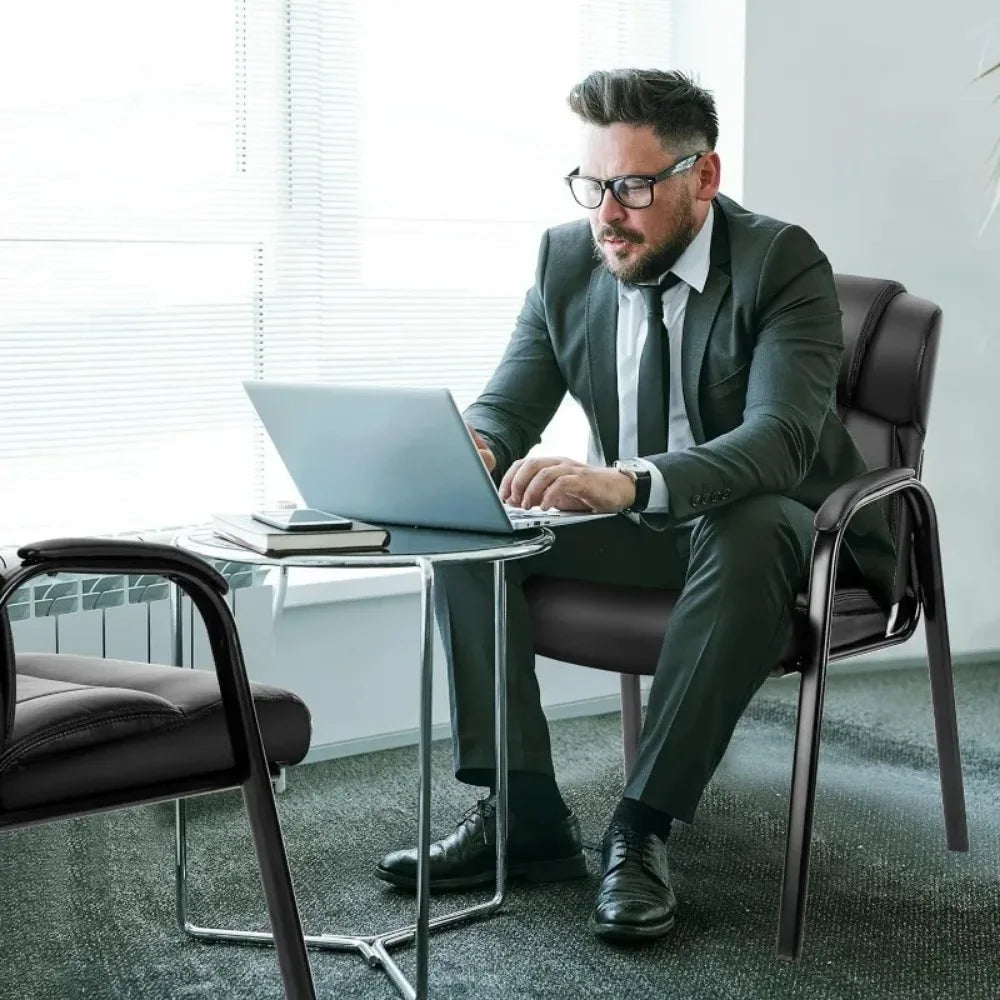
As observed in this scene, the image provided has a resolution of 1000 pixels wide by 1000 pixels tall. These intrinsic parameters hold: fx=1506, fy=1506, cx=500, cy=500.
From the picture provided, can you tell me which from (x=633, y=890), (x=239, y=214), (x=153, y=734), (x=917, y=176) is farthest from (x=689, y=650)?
(x=917, y=176)

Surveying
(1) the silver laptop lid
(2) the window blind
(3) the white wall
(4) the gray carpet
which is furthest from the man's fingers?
(3) the white wall

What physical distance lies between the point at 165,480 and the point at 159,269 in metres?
0.40

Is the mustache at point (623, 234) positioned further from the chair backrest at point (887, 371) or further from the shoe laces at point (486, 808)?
the shoe laces at point (486, 808)

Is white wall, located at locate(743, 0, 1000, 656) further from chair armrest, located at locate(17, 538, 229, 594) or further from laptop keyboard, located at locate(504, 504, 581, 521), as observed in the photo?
chair armrest, located at locate(17, 538, 229, 594)

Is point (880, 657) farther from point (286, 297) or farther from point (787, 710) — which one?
point (286, 297)

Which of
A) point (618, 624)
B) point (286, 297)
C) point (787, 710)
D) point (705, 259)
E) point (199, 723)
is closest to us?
point (199, 723)

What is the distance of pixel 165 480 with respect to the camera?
2.89 metres

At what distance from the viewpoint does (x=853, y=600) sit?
219 cm

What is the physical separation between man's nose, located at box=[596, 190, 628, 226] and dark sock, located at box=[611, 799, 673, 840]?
2.84 ft

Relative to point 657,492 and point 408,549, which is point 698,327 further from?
point 408,549

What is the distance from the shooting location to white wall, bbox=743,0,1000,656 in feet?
11.0

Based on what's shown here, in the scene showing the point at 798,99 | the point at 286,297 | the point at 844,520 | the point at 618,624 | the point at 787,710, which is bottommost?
the point at 787,710

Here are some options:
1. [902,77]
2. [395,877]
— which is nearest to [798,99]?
[902,77]

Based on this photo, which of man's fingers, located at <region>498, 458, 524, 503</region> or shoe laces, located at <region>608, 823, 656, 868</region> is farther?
shoe laces, located at <region>608, 823, 656, 868</region>
